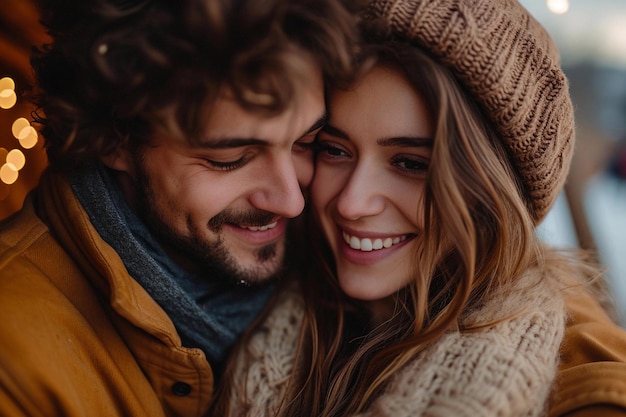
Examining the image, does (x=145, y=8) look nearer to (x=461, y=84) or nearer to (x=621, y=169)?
(x=461, y=84)

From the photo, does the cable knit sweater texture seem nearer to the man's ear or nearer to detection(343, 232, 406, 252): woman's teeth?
detection(343, 232, 406, 252): woman's teeth

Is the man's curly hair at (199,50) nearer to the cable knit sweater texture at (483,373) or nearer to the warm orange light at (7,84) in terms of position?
the cable knit sweater texture at (483,373)

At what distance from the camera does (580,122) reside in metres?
4.81

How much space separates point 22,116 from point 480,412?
2.22m

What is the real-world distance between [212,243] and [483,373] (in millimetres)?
955

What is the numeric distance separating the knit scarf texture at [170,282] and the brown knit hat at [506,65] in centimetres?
94

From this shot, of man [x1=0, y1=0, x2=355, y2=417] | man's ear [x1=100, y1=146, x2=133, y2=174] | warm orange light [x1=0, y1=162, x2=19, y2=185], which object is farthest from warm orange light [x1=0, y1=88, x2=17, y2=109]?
man's ear [x1=100, y1=146, x2=133, y2=174]

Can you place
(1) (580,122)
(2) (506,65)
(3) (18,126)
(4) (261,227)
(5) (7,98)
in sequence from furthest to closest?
1. (1) (580,122)
2. (3) (18,126)
3. (5) (7,98)
4. (4) (261,227)
5. (2) (506,65)

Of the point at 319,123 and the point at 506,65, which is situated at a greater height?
the point at 506,65

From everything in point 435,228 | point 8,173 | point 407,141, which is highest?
point 407,141

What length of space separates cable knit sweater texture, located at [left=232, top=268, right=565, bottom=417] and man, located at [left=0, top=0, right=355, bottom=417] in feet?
0.73

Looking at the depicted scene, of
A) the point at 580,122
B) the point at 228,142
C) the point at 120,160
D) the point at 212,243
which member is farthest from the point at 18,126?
the point at 580,122

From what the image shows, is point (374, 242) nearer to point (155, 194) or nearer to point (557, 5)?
point (155, 194)

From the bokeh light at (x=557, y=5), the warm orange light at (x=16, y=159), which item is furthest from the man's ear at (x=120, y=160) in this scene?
the bokeh light at (x=557, y=5)
